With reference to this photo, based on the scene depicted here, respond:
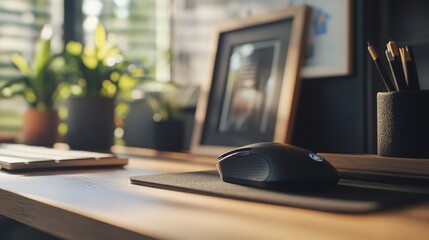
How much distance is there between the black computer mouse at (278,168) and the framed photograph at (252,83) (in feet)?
1.29

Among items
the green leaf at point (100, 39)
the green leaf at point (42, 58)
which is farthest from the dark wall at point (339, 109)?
the green leaf at point (42, 58)

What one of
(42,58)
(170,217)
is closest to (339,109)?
(170,217)

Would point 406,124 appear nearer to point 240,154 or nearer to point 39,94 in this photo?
point 240,154

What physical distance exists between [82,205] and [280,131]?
56cm

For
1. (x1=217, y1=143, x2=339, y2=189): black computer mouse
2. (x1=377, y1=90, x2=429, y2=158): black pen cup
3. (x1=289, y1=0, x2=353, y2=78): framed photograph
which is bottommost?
(x1=217, y1=143, x2=339, y2=189): black computer mouse

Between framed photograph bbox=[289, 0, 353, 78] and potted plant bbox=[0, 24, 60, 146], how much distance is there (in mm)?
733

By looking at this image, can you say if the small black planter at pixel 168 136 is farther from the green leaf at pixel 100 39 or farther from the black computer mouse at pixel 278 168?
the black computer mouse at pixel 278 168

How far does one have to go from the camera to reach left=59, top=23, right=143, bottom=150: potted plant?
139cm

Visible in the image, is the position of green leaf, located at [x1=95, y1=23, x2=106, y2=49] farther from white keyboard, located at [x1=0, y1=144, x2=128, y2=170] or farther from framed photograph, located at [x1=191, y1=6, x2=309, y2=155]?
white keyboard, located at [x1=0, y1=144, x2=128, y2=170]

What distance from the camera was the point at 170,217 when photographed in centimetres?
44

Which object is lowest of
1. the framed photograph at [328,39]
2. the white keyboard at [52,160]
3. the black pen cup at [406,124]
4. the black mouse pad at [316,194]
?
the white keyboard at [52,160]

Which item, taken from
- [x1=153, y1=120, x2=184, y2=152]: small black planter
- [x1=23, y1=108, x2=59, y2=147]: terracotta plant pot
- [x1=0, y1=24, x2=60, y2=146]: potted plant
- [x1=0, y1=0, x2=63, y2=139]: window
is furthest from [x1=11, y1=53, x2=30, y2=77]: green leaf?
[x1=153, y1=120, x2=184, y2=152]: small black planter

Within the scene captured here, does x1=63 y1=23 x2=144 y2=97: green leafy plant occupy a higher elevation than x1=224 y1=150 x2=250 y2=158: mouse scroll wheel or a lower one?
higher

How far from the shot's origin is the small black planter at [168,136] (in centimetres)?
128
